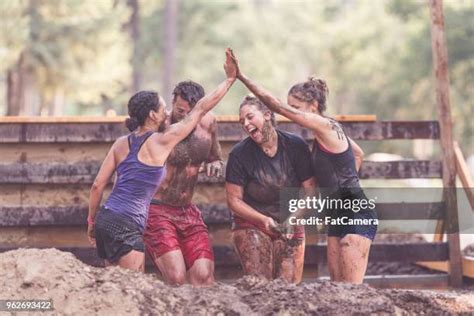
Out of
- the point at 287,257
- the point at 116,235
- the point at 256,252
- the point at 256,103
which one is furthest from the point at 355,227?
the point at 116,235

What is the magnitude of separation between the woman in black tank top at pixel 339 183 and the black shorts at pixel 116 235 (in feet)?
4.52

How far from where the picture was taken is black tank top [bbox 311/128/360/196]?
7.44 meters

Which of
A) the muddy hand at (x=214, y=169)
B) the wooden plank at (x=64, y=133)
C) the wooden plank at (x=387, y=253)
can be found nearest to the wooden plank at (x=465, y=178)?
the wooden plank at (x=387, y=253)

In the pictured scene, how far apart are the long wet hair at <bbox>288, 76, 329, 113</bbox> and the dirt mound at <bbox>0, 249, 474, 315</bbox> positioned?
1.68m

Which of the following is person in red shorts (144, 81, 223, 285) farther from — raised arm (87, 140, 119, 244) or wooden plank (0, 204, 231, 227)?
wooden plank (0, 204, 231, 227)

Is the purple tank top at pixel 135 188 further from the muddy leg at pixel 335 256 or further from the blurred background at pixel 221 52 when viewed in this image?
the blurred background at pixel 221 52

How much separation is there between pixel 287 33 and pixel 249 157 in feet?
205

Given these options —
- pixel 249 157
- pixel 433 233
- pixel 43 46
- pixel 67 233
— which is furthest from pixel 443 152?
pixel 43 46

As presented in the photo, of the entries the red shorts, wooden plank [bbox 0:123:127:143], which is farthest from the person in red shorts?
wooden plank [bbox 0:123:127:143]

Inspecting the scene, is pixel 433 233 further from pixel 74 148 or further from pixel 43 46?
pixel 43 46

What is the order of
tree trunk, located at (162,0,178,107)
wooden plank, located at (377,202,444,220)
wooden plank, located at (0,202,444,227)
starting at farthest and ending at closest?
tree trunk, located at (162,0,178,107) → wooden plank, located at (377,202,444,220) → wooden plank, located at (0,202,444,227)

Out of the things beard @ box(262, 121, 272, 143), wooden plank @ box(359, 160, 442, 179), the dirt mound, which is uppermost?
beard @ box(262, 121, 272, 143)

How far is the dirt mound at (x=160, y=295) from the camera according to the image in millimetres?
6035

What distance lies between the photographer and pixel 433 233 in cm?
1095
